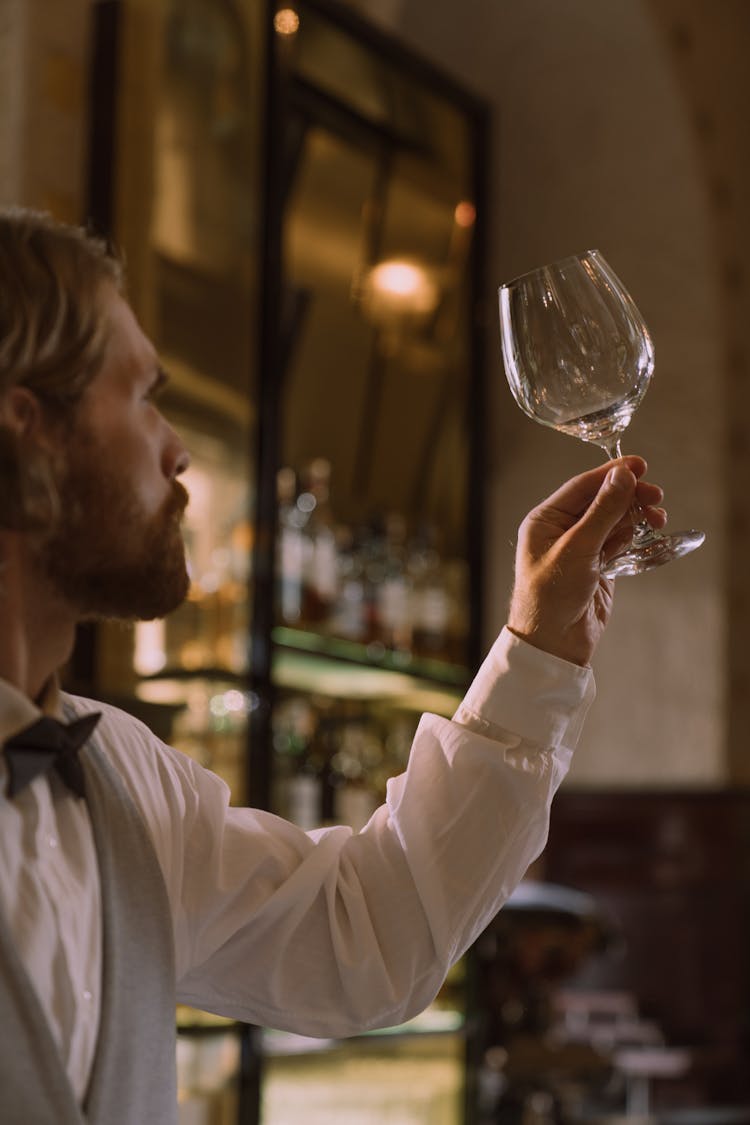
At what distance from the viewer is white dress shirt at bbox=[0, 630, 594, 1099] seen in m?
1.30

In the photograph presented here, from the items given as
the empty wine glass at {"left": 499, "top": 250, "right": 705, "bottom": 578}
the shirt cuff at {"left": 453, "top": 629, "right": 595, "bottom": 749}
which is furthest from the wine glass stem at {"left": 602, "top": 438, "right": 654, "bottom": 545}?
the shirt cuff at {"left": 453, "top": 629, "right": 595, "bottom": 749}

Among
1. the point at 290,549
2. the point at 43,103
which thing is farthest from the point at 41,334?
the point at 290,549

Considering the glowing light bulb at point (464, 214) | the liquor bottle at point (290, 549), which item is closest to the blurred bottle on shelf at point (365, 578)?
the liquor bottle at point (290, 549)

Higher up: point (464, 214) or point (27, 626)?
point (464, 214)

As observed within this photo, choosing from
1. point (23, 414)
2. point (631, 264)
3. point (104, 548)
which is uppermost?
point (631, 264)

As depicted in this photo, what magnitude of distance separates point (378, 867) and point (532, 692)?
8.6 inches

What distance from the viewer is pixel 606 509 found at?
1205mm

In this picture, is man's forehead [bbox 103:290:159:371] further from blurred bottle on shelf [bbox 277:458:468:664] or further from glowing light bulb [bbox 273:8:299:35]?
glowing light bulb [bbox 273:8:299:35]

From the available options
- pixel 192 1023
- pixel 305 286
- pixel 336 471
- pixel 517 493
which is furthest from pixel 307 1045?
pixel 517 493

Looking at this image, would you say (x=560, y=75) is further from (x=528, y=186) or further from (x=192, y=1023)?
(x=192, y=1023)

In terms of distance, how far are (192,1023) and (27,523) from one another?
6.46ft

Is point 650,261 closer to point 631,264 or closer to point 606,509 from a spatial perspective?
point 631,264

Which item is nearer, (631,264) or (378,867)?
(378,867)

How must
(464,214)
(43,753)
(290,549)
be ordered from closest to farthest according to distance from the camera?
(43,753)
(290,549)
(464,214)
